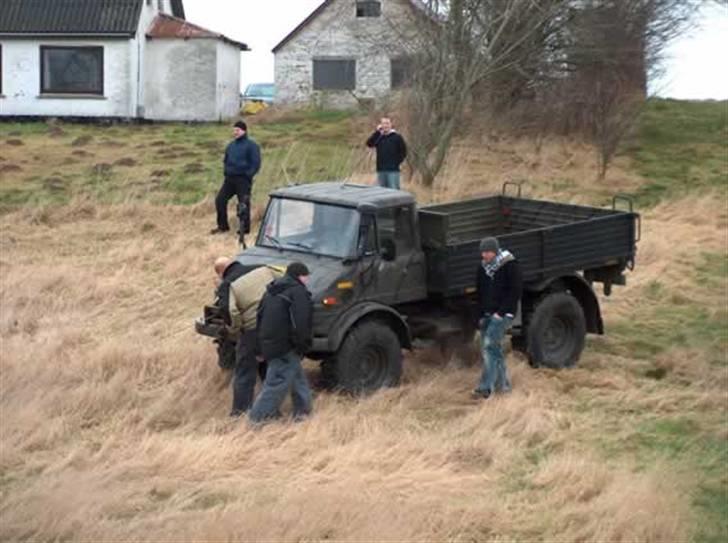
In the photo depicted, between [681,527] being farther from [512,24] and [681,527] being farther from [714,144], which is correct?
[714,144]

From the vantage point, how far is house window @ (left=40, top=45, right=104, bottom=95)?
37.2 m

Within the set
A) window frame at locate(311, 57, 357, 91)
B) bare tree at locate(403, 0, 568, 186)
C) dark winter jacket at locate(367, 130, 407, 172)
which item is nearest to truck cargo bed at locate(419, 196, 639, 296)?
dark winter jacket at locate(367, 130, 407, 172)

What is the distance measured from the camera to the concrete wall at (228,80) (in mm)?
38750

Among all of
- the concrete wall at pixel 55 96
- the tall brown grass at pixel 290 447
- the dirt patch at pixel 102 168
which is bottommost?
the tall brown grass at pixel 290 447

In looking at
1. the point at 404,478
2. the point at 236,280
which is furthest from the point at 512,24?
the point at 404,478

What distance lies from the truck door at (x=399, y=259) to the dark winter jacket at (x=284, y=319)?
1.49 meters

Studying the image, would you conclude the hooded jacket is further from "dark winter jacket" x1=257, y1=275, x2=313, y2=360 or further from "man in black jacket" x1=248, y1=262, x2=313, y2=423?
"dark winter jacket" x1=257, y1=275, x2=313, y2=360

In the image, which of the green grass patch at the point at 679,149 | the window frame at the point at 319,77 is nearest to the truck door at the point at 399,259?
the green grass patch at the point at 679,149

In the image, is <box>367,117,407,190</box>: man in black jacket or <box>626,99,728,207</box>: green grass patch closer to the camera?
<box>367,117,407,190</box>: man in black jacket

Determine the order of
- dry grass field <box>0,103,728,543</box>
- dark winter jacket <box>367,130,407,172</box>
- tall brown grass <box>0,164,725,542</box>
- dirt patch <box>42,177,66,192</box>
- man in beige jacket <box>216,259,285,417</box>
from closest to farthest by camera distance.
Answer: tall brown grass <box>0,164,725,542</box>, dry grass field <box>0,103,728,543</box>, man in beige jacket <box>216,259,285,417</box>, dark winter jacket <box>367,130,407,172</box>, dirt patch <box>42,177,66,192</box>

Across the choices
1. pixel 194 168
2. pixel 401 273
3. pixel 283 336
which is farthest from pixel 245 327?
pixel 194 168

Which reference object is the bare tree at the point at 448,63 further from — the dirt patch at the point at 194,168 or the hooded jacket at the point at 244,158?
the hooded jacket at the point at 244,158

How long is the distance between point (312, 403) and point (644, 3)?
2382 cm

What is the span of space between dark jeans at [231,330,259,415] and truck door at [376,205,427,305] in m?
1.53
